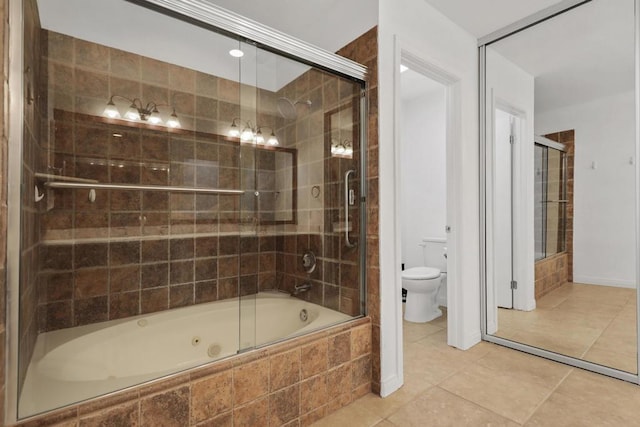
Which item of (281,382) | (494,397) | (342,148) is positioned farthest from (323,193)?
(494,397)

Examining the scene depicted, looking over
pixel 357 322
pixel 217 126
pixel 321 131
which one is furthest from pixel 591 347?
pixel 217 126

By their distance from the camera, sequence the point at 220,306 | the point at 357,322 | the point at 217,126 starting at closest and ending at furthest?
the point at 357,322 < the point at 220,306 < the point at 217,126

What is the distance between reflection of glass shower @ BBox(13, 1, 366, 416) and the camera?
1.75 meters

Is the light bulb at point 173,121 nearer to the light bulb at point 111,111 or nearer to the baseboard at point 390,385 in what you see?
the light bulb at point 111,111

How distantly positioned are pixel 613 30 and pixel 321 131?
204 cm

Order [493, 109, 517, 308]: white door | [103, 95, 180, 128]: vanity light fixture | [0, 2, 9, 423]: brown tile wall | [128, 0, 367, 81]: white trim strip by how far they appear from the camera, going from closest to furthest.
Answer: [0, 2, 9, 423]: brown tile wall < [128, 0, 367, 81]: white trim strip < [103, 95, 180, 128]: vanity light fixture < [493, 109, 517, 308]: white door

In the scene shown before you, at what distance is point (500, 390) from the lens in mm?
1846

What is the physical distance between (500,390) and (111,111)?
3.01 meters

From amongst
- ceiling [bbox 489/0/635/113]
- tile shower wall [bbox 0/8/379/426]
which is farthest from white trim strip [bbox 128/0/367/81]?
ceiling [bbox 489/0/635/113]

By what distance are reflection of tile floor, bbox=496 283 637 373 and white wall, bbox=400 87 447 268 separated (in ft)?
4.38

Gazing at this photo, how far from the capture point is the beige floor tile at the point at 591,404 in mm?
1570

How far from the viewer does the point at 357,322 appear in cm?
184

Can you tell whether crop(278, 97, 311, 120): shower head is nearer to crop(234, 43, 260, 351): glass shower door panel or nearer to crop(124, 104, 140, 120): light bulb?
crop(234, 43, 260, 351): glass shower door panel

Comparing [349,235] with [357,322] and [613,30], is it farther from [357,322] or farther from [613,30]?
[613,30]
